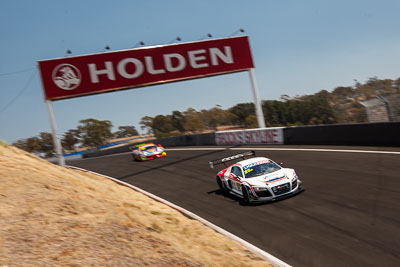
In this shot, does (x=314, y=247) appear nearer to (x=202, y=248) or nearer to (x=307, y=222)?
(x=307, y=222)

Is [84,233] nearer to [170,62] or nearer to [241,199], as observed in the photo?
[241,199]

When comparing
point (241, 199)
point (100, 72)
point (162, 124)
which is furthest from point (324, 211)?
point (162, 124)

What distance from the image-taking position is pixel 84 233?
6480 millimetres

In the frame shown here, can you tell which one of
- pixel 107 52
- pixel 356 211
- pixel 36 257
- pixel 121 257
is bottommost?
pixel 356 211

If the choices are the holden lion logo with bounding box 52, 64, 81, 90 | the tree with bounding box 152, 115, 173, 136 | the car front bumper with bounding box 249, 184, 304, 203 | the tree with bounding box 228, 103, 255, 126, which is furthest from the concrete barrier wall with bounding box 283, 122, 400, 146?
the tree with bounding box 152, 115, 173, 136

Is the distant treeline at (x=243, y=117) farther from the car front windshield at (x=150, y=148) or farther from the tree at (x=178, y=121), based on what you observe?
the car front windshield at (x=150, y=148)

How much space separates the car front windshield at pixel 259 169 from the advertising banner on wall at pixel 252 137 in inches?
501

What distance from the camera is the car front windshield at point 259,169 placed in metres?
11.8

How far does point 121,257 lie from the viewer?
5824 mm

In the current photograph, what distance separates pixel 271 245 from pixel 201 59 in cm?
2345

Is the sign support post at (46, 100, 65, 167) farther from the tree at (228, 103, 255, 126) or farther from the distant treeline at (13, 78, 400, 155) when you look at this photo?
the tree at (228, 103, 255, 126)

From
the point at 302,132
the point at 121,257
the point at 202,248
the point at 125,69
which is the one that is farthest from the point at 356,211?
the point at 125,69

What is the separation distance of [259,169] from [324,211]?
9.56 feet

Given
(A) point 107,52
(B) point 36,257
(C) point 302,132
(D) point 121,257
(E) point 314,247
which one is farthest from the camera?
(A) point 107,52
